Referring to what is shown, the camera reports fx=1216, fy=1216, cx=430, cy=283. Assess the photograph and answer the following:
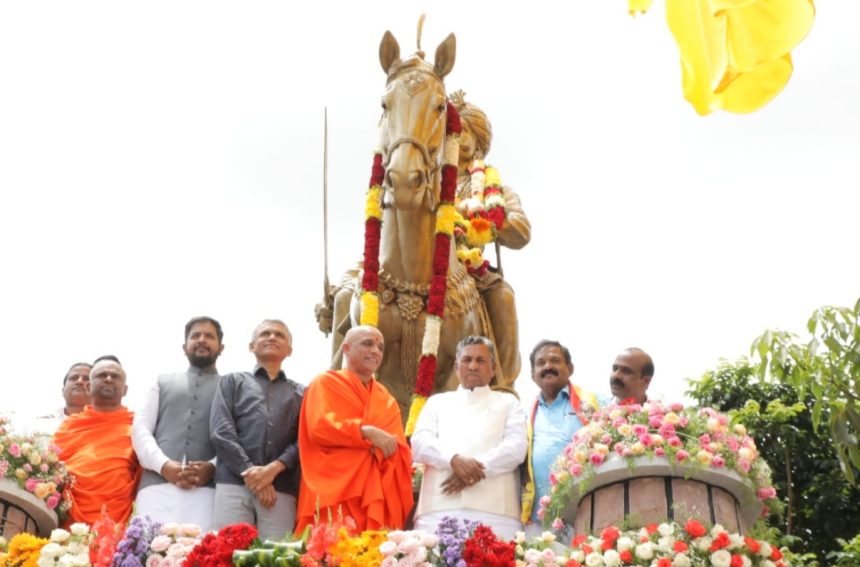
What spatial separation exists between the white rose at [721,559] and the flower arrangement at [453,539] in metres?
1.08

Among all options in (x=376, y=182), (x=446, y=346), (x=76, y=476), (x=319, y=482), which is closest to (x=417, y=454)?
(x=319, y=482)

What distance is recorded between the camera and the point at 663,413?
6.25 m

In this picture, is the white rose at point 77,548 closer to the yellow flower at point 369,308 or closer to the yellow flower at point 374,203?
the yellow flower at point 369,308

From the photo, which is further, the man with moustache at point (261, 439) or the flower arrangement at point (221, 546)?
the man with moustache at point (261, 439)

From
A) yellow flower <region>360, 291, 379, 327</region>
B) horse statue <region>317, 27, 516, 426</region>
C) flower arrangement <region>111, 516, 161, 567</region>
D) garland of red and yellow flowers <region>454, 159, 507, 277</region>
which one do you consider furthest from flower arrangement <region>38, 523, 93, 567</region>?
garland of red and yellow flowers <region>454, 159, 507, 277</region>

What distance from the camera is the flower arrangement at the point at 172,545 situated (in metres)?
5.52

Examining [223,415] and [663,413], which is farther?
[223,415]

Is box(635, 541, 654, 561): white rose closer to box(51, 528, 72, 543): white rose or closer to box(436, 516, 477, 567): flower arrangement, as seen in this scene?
box(436, 516, 477, 567): flower arrangement

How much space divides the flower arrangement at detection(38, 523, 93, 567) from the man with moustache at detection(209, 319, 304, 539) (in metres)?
0.75

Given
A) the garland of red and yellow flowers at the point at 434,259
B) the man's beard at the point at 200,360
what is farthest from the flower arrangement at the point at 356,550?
the garland of red and yellow flowers at the point at 434,259

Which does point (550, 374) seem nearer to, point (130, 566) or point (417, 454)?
point (417, 454)

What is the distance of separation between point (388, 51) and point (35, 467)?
4656 mm

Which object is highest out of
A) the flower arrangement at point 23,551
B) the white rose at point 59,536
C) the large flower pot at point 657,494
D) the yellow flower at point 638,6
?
the yellow flower at point 638,6

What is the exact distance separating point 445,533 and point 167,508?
1.83 m
